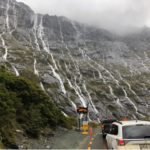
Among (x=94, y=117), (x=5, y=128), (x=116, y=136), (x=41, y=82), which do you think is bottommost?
(x=94, y=117)

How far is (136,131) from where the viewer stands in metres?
13.4

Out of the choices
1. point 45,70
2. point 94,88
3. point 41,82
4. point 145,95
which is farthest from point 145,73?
point 41,82

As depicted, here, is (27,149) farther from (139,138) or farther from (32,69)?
(32,69)

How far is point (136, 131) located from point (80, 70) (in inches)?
5047

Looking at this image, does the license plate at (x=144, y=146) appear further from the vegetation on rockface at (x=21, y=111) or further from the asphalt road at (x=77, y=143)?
the vegetation on rockface at (x=21, y=111)

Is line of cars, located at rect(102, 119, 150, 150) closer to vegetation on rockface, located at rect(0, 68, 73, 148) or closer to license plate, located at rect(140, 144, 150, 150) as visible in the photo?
license plate, located at rect(140, 144, 150, 150)

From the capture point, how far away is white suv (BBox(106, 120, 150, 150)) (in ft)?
42.6

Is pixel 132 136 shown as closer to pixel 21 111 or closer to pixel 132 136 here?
pixel 132 136

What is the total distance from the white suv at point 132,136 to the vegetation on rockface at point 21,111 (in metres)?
9.13

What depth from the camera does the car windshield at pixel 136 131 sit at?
13234 millimetres

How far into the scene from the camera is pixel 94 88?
122062 millimetres

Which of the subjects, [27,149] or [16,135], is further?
[16,135]

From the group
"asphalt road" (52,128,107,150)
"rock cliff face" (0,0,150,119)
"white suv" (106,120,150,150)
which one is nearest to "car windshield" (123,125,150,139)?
"white suv" (106,120,150,150)

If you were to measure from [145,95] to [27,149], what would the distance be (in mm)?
113011
